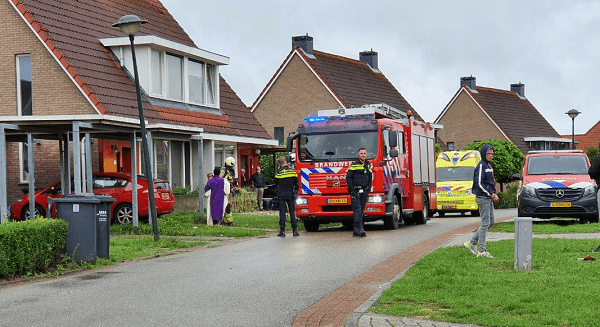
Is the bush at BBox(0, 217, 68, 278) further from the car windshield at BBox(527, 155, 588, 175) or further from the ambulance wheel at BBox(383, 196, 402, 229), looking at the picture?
the car windshield at BBox(527, 155, 588, 175)

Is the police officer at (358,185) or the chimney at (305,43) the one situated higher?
the chimney at (305,43)

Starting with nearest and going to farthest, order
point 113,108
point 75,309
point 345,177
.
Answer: point 75,309 < point 345,177 < point 113,108

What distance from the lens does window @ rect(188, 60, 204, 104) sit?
33162 millimetres

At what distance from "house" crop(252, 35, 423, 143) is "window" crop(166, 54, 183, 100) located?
1961cm

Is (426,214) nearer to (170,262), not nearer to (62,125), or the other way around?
(62,125)

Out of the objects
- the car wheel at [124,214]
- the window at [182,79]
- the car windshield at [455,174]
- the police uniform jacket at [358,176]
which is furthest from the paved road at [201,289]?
the car windshield at [455,174]

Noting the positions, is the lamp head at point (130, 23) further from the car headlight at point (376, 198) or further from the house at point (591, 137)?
A: the house at point (591, 137)

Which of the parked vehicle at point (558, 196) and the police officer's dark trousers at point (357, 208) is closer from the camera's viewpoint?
the police officer's dark trousers at point (357, 208)

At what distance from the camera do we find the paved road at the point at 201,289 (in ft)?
29.7

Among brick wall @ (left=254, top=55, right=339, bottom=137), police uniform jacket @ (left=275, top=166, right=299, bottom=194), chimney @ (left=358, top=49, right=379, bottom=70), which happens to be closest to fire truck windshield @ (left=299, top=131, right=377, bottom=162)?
police uniform jacket @ (left=275, top=166, right=299, bottom=194)

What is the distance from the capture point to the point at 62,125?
72.0 ft

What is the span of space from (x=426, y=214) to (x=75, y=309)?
1742 centimetres

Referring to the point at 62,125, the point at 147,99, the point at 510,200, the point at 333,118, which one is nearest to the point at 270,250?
the point at 333,118

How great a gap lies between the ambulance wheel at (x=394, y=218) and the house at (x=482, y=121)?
4727 centimetres
